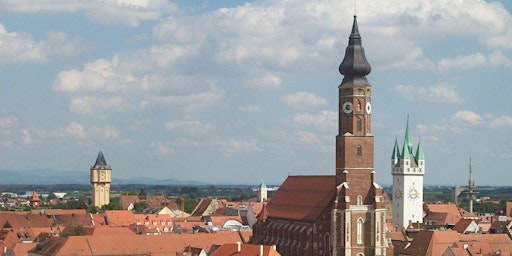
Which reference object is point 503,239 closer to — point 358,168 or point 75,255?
point 358,168

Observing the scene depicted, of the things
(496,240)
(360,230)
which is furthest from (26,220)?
(360,230)

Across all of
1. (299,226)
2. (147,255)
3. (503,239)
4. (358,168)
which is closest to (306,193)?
(299,226)

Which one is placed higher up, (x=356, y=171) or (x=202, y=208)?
(x=356, y=171)

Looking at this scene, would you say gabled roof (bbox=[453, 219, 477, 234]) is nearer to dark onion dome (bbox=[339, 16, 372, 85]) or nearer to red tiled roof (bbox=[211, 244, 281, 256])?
dark onion dome (bbox=[339, 16, 372, 85])

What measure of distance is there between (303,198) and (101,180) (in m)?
109

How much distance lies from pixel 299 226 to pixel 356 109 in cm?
1163

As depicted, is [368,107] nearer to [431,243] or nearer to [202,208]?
[431,243]

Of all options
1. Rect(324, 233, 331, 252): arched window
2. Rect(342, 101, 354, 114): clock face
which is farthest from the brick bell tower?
Rect(324, 233, 331, 252): arched window

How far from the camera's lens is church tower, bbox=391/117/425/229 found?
427 ft

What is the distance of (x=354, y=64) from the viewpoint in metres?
73.4

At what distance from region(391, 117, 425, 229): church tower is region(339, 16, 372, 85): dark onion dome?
192 feet

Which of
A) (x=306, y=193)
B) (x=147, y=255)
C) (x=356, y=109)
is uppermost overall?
(x=356, y=109)

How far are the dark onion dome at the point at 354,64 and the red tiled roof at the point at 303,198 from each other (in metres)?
8.20

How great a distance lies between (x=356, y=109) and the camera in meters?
73.4
